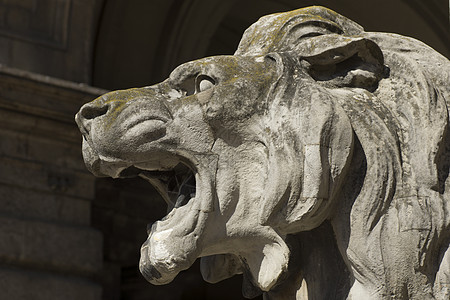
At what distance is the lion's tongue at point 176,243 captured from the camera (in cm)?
149

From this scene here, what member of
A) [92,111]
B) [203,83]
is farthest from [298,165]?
[92,111]

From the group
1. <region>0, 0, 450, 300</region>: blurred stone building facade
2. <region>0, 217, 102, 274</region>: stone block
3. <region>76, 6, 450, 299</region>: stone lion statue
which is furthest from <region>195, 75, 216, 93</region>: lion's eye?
<region>0, 217, 102, 274</region>: stone block

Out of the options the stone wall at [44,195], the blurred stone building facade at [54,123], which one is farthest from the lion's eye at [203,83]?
the stone wall at [44,195]

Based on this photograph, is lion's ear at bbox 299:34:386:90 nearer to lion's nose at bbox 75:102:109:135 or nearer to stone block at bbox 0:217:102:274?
lion's nose at bbox 75:102:109:135

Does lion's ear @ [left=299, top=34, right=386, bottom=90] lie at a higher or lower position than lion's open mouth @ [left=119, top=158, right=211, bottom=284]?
higher

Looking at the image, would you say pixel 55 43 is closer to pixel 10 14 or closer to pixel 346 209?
pixel 10 14

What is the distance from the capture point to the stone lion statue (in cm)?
149

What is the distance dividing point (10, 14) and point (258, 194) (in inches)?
168

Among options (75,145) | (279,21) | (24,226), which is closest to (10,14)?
(75,145)

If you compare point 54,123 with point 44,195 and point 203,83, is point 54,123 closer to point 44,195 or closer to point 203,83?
point 44,195

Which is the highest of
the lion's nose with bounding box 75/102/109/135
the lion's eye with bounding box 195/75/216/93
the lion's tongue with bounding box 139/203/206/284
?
the lion's eye with bounding box 195/75/216/93

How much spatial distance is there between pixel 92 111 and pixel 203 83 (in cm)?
17

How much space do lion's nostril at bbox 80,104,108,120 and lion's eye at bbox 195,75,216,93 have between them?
14 cm

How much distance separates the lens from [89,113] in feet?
5.12
